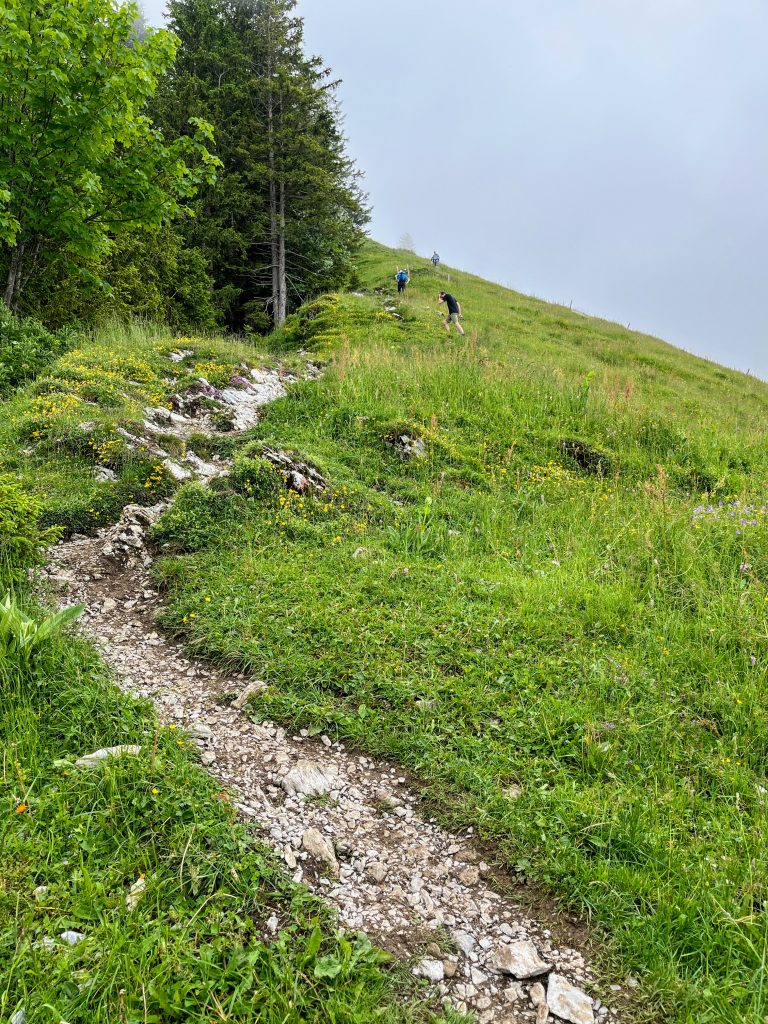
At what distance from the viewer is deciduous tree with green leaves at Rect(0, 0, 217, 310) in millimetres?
10289

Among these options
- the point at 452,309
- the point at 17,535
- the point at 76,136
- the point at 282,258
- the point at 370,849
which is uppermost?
the point at 282,258

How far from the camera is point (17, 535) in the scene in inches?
182

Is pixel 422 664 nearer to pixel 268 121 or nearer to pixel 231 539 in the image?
pixel 231 539

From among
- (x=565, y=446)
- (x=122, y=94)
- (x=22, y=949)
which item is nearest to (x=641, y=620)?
(x=22, y=949)

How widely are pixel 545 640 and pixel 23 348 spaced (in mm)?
11565

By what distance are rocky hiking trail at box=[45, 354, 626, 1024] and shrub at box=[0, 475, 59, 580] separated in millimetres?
724

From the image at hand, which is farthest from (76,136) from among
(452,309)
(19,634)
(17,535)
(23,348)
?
(452,309)

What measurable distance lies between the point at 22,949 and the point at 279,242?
27317 millimetres

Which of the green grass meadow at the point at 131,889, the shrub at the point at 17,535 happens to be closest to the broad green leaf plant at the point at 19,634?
the green grass meadow at the point at 131,889

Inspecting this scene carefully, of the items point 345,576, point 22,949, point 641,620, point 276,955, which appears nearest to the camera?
point 22,949

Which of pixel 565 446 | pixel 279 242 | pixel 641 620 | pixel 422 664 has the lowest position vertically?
pixel 422 664

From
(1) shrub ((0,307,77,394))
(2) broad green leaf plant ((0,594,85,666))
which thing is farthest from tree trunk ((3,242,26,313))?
(2) broad green leaf plant ((0,594,85,666))

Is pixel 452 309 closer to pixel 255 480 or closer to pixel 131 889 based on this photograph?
pixel 255 480

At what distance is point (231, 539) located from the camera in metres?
6.24
